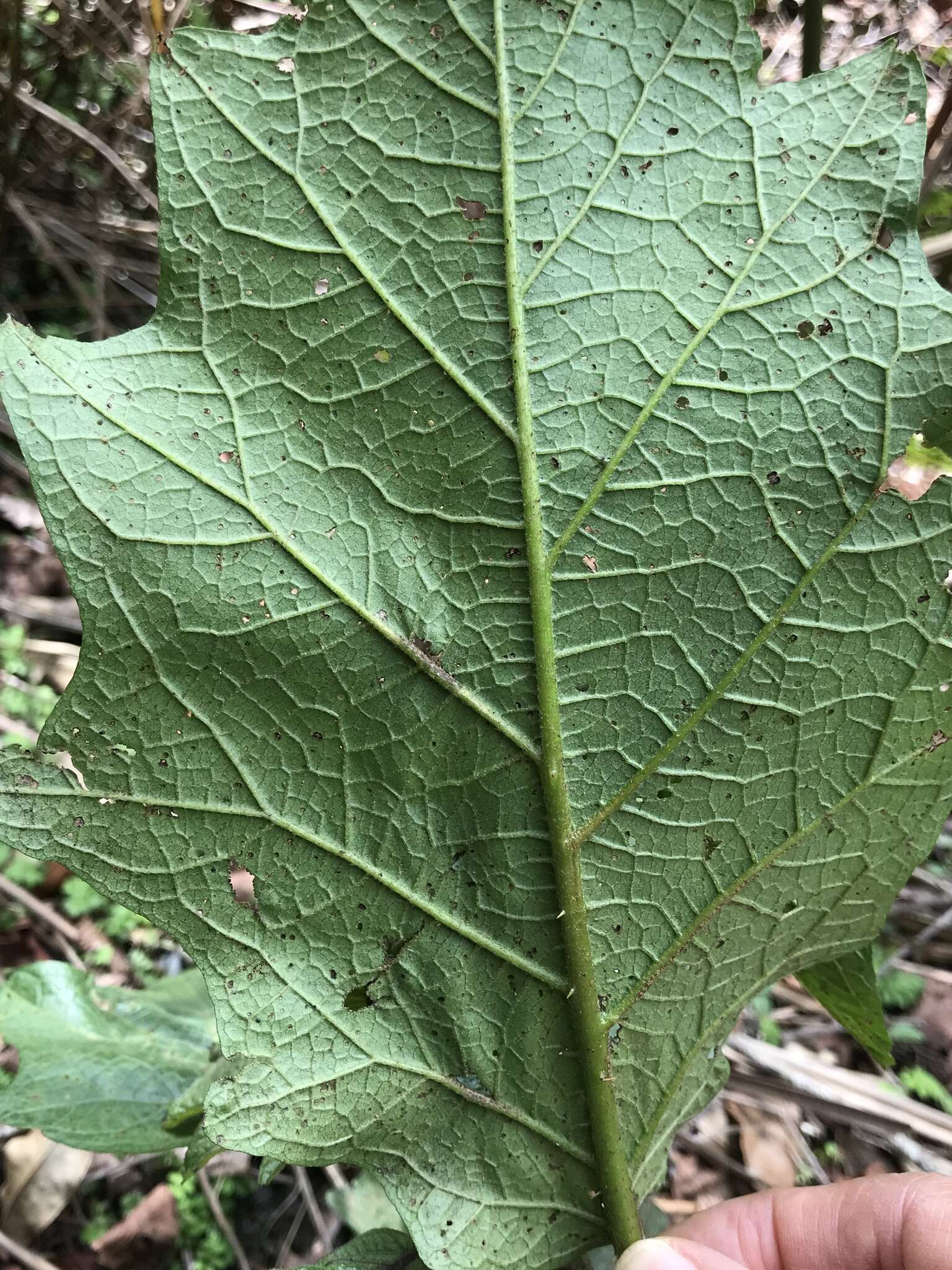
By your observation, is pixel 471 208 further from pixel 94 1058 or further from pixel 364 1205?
pixel 364 1205

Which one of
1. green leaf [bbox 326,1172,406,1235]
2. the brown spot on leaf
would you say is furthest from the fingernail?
the brown spot on leaf

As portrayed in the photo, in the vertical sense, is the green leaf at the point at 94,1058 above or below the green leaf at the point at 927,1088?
above

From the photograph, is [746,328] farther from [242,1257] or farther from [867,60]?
[242,1257]

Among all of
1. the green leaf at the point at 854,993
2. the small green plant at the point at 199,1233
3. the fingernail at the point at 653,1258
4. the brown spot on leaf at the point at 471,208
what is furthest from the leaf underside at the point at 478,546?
the small green plant at the point at 199,1233

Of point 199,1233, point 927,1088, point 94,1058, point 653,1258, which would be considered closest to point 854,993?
point 653,1258

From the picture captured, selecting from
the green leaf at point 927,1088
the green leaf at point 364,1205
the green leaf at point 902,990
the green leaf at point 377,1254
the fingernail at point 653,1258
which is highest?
the fingernail at point 653,1258

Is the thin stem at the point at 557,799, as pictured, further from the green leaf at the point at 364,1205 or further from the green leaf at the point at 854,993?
the green leaf at the point at 364,1205

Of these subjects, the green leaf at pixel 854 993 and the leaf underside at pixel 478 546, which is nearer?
the leaf underside at pixel 478 546

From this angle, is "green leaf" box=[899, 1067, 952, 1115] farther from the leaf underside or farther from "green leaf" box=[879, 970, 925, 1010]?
the leaf underside
